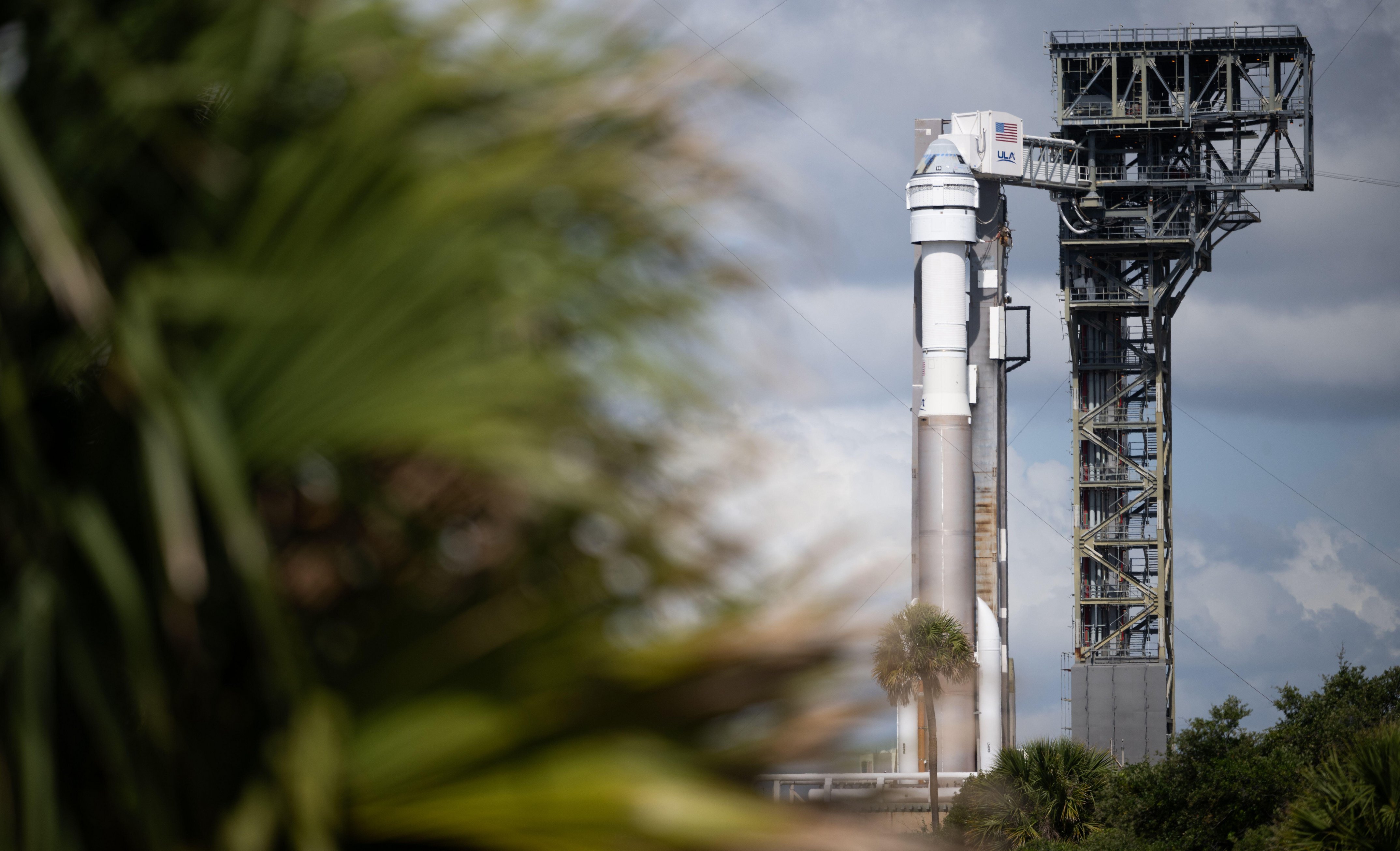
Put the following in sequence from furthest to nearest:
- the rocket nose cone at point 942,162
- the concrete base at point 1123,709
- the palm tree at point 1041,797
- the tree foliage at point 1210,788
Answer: the concrete base at point 1123,709 < the rocket nose cone at point 942,162 < the palm tree at point 1041,797 < the tree foliage at point 1210,788

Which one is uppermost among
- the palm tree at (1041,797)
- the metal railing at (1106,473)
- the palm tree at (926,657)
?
the metal railing at (1106,473)

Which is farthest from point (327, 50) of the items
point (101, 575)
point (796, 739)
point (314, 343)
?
point (796, 739)

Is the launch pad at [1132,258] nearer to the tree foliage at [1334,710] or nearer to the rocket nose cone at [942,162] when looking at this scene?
the rocket nose cone at [942,162]

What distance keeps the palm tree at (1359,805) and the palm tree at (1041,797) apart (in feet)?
59.7

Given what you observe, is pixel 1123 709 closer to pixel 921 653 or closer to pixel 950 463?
pixel 950 463

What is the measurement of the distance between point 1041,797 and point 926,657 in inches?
365

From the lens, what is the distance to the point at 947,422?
1854 inches

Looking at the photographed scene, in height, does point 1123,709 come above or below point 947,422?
below

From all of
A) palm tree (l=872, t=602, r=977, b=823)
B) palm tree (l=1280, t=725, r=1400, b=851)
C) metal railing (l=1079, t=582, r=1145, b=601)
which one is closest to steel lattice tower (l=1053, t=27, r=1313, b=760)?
metal railing (l=1079, t=582, r=1145, b=601)

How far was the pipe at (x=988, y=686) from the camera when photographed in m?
47.5

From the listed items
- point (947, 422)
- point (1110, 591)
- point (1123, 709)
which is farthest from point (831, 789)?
point (1110, 591)

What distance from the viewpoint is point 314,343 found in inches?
55.4

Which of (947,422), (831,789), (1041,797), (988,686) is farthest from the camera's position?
(988,686)

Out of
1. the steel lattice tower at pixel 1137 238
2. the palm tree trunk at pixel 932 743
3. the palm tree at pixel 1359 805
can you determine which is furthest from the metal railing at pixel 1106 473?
the palm tree at pixel 1359 805
